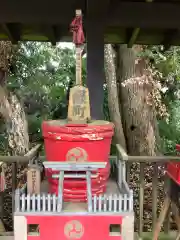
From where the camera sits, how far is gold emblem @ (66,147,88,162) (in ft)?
8.77

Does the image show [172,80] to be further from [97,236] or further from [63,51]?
[97,236]

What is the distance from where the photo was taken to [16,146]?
6430 mm

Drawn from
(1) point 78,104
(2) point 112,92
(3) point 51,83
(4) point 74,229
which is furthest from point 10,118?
(4) point 74,229

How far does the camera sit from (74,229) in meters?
2.43

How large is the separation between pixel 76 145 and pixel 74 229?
1.98 ft

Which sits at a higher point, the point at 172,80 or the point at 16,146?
the point at 172,80

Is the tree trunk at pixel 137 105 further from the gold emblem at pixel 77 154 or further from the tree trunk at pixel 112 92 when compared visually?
the gold emblem at pixel 77 154

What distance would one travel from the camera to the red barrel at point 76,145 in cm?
265

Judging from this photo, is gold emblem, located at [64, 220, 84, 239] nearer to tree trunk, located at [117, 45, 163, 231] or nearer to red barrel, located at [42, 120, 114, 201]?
red barrel, located at [42, 120, 114, 201]

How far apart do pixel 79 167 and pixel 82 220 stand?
36 centimetres

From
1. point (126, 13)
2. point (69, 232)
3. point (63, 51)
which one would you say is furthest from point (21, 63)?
point (69, 232)

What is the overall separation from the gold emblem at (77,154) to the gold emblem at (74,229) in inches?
18.5

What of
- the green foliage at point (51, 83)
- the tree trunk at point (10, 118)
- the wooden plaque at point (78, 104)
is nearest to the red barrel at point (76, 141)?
the wooden plaque at point (78, 104)

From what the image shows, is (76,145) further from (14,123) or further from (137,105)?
(14,123)
